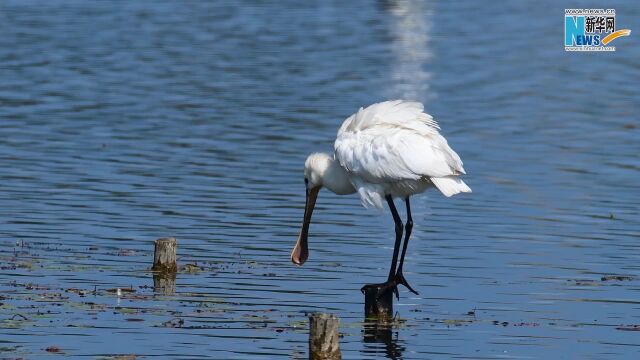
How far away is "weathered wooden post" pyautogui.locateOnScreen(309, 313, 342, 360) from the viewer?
1336 centimetres

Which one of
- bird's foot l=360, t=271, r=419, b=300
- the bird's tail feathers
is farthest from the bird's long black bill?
the bird's tail feathers

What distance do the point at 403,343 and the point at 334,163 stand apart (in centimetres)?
256

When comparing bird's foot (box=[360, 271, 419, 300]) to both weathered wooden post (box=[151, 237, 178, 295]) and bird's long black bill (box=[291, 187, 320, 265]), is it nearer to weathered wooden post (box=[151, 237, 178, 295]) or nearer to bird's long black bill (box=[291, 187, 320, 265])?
bird's long black bill (box=[291, 187, 320, 265])

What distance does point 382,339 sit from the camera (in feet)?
49.2

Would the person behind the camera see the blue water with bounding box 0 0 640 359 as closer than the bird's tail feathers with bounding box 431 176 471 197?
Yes

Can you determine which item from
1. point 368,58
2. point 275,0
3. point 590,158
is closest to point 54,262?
point 590,158

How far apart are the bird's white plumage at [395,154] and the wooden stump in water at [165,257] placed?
2439 mm

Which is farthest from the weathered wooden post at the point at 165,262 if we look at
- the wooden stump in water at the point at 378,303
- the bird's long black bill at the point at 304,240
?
the wooden stump in water at the point at 378,303

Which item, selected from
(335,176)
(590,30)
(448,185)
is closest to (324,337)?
(448,185)

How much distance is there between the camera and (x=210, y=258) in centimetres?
1936

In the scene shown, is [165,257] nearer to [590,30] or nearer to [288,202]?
[288,202]

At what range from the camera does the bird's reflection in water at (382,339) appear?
47.6ft

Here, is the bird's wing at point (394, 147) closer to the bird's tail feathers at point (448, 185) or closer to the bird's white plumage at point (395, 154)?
the bird's white plumage at point (395, 154)

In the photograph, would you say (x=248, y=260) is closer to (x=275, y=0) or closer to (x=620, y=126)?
(x=620, y=126)
